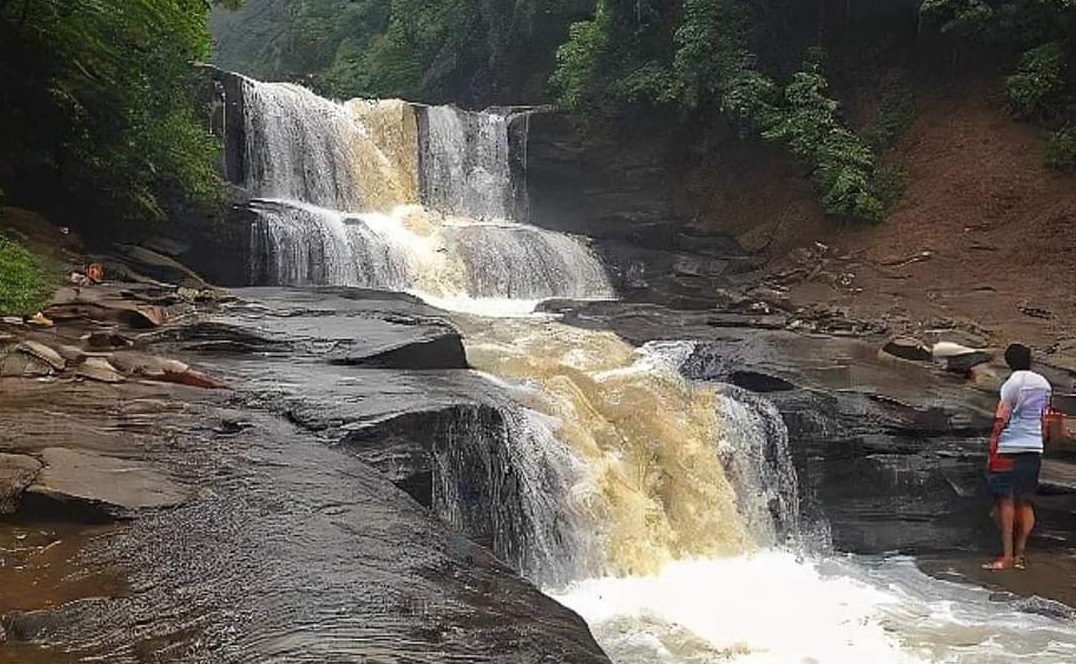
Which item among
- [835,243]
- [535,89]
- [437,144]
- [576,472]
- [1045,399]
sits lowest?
[576,472]

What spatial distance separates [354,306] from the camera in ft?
43.9

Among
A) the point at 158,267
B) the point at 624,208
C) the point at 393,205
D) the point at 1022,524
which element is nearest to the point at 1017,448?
the point at 1022,524

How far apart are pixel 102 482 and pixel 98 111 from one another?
35.5 feet

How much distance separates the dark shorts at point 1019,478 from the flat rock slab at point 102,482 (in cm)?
745

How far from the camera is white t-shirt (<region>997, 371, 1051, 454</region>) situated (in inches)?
349

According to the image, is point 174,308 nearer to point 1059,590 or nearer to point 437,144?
point 1059,590

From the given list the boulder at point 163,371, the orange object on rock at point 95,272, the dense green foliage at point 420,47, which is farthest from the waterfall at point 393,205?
the boulder at point 163,371

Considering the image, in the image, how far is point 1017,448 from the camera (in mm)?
9102

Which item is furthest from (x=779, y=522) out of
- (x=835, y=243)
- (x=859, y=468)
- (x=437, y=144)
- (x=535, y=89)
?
(x=535, y=89)

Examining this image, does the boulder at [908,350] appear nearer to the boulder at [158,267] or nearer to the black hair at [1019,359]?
the black hair at [1019,359]

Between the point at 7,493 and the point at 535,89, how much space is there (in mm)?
26621

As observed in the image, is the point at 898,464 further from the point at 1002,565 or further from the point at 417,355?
the point at 417,355

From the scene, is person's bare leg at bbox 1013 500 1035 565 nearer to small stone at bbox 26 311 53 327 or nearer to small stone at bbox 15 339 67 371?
small stone at bbox 15 339 67 371

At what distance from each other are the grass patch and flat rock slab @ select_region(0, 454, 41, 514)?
205 inches
